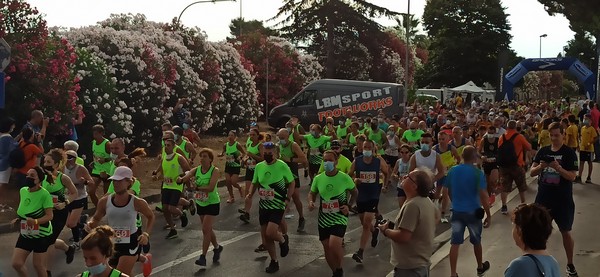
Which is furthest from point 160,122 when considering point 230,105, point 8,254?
point 8,254

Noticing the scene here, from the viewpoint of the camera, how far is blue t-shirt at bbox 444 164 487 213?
31.6 ft

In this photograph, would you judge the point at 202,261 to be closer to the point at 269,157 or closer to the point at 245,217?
the point at 269,157

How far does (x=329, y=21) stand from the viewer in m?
51.4

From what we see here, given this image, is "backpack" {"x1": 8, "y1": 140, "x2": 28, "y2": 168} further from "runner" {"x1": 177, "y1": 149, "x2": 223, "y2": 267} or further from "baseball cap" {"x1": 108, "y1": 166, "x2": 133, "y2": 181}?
"baseball cap" {"x1": 108, "y1": 166, "x2": 133, "y2": 181}

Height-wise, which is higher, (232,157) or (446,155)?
(446,155)

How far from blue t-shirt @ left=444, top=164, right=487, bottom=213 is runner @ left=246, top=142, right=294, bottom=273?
238 cm

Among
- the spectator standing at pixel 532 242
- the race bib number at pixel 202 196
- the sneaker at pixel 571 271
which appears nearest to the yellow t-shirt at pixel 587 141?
the sneaker at pixel 571 271

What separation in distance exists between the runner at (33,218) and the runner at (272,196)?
299 cm

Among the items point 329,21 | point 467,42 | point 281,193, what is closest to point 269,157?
point 281,193

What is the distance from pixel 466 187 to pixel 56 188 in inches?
191

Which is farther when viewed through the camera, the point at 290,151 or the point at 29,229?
the point at 290,151

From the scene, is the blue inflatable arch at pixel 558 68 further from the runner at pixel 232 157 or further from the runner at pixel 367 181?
the runner at pixel 367 181

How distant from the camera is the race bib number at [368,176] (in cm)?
1155

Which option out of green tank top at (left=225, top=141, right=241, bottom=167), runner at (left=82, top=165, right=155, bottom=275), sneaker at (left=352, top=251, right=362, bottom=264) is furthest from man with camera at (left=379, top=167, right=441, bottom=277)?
green tank top at (left=225, top=141, right=241, bottom=167)
